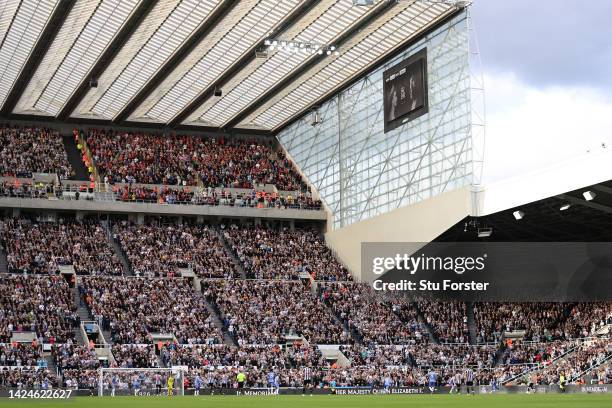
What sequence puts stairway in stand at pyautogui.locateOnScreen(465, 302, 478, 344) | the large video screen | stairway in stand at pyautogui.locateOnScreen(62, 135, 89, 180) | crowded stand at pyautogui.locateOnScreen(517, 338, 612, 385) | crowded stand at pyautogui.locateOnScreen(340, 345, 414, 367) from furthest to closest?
stairway in stand at pyautogui.locateOnScreen(62, 135, 89, 180)
stairway in stand at pyautogui.locateOnScreen(465, 302, 478, 344)
the large video screen
crowded stand at pyautogui.locateOnScreen(340, 345, 414, 367)
crowded stand at pyautogui.locateOnScreen(517, 338, 612, 385)

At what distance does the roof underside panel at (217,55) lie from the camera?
186 ft

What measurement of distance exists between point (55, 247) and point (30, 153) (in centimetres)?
995

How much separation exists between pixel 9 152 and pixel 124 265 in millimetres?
12738

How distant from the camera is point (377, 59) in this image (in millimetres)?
64250

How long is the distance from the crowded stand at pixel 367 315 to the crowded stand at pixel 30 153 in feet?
→ 69.0

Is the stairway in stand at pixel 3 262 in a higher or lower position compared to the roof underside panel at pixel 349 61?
lower

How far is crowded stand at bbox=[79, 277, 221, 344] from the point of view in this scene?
5797 centimetres

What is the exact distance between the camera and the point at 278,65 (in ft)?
214

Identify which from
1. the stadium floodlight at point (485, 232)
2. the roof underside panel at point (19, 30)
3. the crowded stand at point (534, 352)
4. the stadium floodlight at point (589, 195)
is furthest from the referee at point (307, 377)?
the roof underside panel at point (19, 30)

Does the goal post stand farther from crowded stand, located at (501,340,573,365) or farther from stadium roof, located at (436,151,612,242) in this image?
crowded stand, located at (501,340,573,365)

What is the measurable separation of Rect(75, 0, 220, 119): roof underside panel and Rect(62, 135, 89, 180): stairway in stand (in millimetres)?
2247

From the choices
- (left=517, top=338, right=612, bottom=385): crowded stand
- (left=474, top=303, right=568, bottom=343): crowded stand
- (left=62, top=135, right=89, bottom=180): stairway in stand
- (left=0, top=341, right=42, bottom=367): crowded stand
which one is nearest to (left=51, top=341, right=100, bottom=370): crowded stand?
(left=0, top=341, right=42, bottom=367): crowded stand

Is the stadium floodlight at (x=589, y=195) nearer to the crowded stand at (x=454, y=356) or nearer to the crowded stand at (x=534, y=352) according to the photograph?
the crowded stand at (x=534, y=352)

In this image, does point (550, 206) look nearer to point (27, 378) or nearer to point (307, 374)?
point (307, 374)
